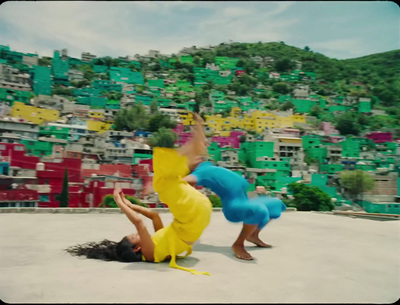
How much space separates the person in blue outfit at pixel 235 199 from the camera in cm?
405

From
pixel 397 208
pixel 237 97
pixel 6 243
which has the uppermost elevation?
pixel 237 97

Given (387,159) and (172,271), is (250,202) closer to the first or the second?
(172,271)

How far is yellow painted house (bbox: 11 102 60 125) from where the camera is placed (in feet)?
162

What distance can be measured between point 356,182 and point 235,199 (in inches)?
1642

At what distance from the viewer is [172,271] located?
10.9ft

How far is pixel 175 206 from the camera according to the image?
3.66m

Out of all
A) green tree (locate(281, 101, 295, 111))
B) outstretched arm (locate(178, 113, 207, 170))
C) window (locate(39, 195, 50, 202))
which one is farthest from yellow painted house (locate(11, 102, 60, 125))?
outstretched arm (locate(178, 113, 207, 170))

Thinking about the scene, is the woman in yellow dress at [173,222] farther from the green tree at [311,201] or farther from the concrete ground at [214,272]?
the green tree at [311,201]

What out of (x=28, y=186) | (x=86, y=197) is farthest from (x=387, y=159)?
(x=28, y=186)

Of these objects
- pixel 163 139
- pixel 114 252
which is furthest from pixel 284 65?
pixel 114 252

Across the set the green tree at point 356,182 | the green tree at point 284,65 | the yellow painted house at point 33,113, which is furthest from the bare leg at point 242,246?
the green tree at point 284,65

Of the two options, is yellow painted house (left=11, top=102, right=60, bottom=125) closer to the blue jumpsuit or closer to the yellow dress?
the blue jumpsuit

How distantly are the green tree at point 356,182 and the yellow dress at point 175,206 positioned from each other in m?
41.7

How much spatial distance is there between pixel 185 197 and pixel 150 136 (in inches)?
1908
